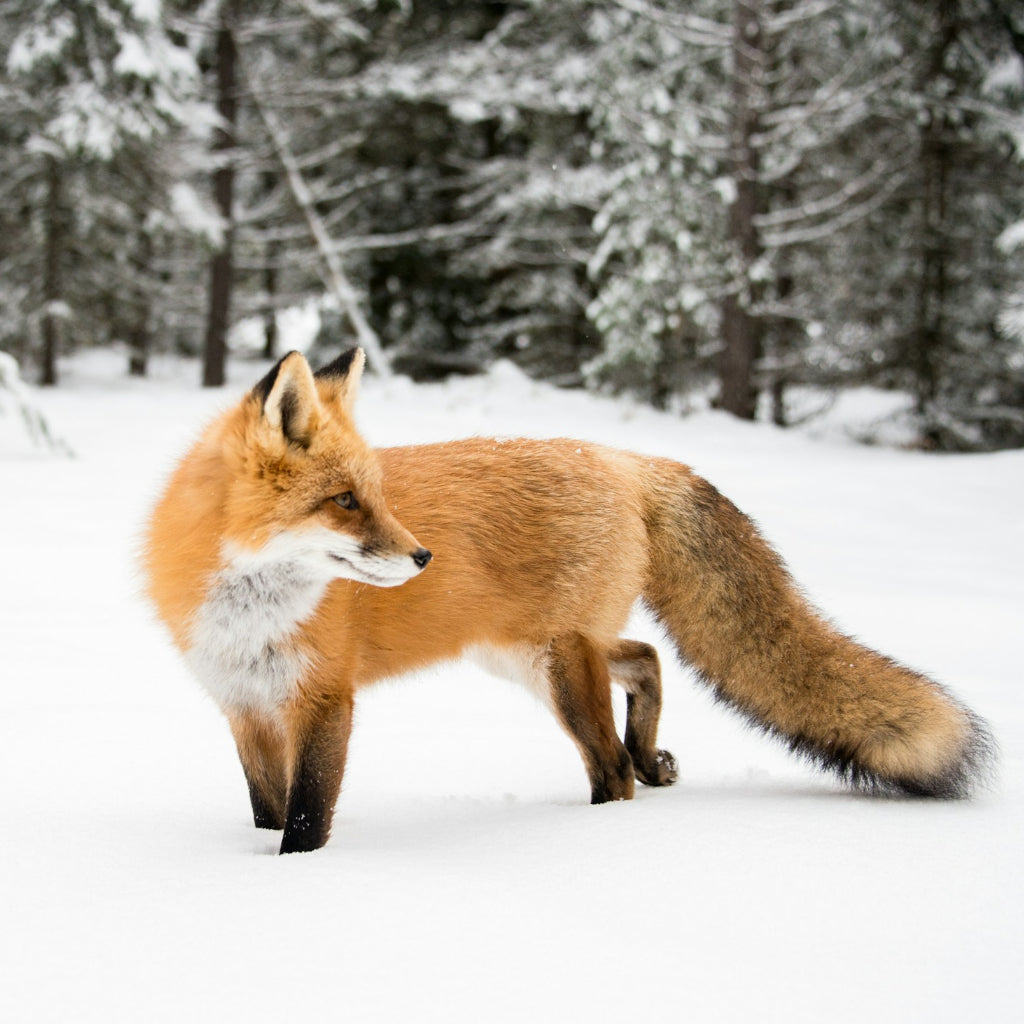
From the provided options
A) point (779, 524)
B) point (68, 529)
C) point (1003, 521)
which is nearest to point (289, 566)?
point (68, 529)

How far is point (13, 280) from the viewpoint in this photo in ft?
60.5

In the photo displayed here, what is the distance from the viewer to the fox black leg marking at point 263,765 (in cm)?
321

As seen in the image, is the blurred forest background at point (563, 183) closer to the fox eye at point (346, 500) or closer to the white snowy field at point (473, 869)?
the white snowy field at point (473, 869)

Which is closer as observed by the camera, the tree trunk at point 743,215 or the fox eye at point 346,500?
the fox eye at point 346,500

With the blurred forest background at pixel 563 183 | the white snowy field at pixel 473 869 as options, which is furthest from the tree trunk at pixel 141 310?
the white snowy field at pixel 473 869

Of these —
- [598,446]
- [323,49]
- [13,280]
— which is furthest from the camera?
[323,49]


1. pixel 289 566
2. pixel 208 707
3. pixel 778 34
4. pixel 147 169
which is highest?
pixel 778 34

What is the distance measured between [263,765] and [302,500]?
956 mm

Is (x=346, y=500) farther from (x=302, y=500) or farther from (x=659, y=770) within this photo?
(x=659, y=770)

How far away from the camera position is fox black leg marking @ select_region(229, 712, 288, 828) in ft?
10.5

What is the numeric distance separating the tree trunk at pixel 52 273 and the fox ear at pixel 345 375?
50.7 ft

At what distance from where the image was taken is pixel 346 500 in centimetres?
297

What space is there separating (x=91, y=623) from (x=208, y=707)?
1.45 meters

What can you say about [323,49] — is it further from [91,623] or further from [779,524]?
[91,623]
